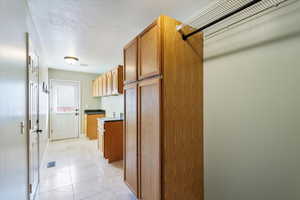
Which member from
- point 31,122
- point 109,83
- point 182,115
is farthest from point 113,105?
point 182,115

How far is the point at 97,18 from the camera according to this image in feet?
5.79

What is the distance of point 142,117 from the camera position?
151 centimetres

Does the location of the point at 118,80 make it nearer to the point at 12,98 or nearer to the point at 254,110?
the point at 12,98

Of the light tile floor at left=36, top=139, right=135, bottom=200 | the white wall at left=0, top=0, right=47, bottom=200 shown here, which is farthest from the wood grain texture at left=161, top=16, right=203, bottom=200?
the white wall at left=0, top=0, right=47, bottom=200

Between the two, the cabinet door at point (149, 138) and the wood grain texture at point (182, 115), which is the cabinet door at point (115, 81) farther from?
the wood grain texture at point (182, 115)

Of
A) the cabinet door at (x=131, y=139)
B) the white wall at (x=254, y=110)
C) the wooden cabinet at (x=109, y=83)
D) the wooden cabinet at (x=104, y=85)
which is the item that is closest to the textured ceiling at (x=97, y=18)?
Answer: the white wall at (x=254, y=110)

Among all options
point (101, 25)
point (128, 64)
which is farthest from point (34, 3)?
point (128, 64)

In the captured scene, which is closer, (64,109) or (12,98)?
(12,98)

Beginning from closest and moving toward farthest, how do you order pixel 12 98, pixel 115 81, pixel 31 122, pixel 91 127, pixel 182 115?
pixel 12 98 < pixel 182 115 < pixel 31 122 < pixel 115 81 < pixel 91 127

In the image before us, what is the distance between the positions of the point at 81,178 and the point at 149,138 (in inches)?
72.3

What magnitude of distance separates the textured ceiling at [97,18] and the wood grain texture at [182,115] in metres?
0.44

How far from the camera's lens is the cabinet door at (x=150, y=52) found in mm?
1250

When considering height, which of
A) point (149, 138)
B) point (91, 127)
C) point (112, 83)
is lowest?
point (91, 127)

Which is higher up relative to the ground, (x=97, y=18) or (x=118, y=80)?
(x=97, y=18)
